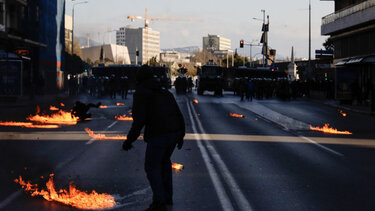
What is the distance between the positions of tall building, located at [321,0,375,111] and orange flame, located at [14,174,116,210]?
72.1 feet

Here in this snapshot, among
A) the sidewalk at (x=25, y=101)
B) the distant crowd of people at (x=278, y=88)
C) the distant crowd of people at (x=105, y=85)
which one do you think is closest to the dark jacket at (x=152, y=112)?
the sidewalk at (x=25, y=101)

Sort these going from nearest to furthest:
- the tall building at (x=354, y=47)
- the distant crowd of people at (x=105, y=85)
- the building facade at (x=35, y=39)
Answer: the tall building at (x=354, y=47)
the building facade at (x=35, y=39)
the distant crowd of people at (x=105, y=85)

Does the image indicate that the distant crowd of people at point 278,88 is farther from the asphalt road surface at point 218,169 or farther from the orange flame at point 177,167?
the orange flame at point 177,167

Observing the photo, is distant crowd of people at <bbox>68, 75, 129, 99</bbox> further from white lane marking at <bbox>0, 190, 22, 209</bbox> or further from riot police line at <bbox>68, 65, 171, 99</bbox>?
white lane marking at <bbox>0, 190, 22, 209</bbox>

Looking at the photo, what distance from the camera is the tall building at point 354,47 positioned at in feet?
115

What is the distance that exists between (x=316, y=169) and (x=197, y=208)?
4.05 metres

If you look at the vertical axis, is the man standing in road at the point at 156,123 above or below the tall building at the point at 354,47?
below

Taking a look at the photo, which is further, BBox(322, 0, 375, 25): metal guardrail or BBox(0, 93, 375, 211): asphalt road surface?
BBox(322, 0, 375, 25): metal guardrail

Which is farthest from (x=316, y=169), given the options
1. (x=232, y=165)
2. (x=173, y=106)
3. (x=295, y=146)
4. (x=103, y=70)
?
(x=103, y=70)

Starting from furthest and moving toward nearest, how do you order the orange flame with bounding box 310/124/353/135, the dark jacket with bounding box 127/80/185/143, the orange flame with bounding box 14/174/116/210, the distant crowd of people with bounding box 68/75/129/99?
the distant crowd of people with bounding box 68/75/129/99, the orange flame with bounding box 310/124/353/135, the orange flame with bounding box 14/174/116/210, the dark jacket with bounding box 127/80/185/143

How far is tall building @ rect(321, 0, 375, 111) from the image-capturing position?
115 ft

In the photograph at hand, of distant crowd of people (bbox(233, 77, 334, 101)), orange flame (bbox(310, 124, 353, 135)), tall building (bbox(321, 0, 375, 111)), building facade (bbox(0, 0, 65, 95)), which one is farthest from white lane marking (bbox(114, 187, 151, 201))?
distant crowd of people (bbox(233, 77, 334, 101))

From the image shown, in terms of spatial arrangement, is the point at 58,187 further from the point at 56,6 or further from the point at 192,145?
the point at 56,6

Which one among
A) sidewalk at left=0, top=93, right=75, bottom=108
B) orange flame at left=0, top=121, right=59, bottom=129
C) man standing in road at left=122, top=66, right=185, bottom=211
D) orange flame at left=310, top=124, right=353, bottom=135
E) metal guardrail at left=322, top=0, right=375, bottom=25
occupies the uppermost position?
metal guardrail at left=322, top=0, right=375, bottom=25
